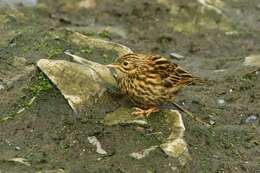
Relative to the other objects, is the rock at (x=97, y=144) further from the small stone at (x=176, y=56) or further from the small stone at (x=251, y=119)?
the small stone at (x=176, y=56)

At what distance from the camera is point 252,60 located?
37.2 feet

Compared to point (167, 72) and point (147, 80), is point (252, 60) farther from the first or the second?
point (147, 80)

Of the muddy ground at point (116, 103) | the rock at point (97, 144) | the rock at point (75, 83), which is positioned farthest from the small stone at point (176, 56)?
the rock at point (97, 144)

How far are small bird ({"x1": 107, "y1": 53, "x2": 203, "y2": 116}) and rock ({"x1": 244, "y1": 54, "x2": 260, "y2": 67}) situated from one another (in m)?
2.76

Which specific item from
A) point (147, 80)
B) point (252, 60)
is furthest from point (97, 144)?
point (252, 60)

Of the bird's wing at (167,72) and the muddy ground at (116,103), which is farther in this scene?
the bird's wing at (167,72)

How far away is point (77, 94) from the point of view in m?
8.17

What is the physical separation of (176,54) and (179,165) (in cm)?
489

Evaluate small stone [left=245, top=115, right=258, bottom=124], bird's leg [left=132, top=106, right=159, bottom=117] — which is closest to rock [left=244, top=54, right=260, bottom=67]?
small stone [left=245, top=115, right=258, bottom=124]

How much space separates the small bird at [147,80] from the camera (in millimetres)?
8391

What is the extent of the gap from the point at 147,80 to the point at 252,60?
337 cm

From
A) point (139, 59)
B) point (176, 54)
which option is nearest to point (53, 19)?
point (176, 54)

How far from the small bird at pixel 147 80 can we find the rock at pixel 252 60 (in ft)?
9.06

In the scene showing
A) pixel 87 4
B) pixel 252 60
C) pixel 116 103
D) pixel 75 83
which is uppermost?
pixel 75 83
